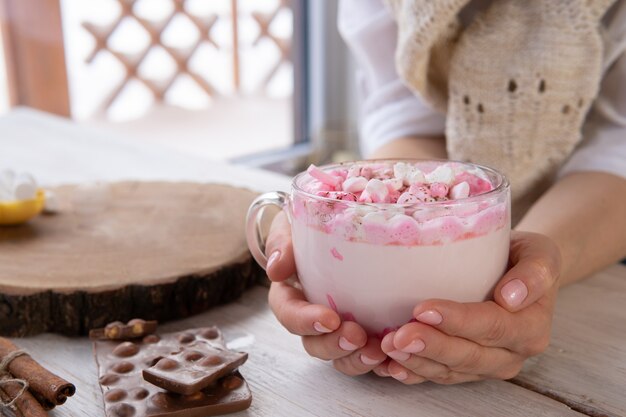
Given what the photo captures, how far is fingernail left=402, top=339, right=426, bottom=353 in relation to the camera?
0.99 ft

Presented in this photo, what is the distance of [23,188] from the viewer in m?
0.51

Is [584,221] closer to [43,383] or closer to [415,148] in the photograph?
[415,148]

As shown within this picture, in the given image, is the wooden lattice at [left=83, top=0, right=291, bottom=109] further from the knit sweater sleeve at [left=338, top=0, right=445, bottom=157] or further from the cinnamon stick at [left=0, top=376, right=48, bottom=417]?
the cinnamon stick at [left=0, top=376, right=48, bottom=417]

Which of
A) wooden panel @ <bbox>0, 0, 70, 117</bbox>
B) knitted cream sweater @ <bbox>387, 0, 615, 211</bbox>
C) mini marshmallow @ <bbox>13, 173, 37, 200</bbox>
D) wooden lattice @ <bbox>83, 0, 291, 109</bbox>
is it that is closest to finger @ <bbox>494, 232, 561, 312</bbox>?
knitted cream sweater @ <bbox>387, 0, 615, 211</bbox>

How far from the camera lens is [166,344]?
1.22 feet

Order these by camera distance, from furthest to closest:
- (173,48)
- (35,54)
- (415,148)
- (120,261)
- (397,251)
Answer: (173,48), (35,54), (415,148), (120,261), (397,251)

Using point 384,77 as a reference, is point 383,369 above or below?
below

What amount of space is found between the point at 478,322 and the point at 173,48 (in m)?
1.96

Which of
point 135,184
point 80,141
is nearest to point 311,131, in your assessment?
point 80,141

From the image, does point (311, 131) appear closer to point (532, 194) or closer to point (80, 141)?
point (80, 141)

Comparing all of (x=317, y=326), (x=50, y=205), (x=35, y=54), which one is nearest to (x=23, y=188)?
(x=50, y=205)

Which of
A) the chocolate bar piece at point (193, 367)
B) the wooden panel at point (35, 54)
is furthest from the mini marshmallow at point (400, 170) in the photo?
the wooden panel at point (35, 54)

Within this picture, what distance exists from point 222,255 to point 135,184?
0.60 ft

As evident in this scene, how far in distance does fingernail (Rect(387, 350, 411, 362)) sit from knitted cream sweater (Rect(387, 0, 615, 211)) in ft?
0.87
